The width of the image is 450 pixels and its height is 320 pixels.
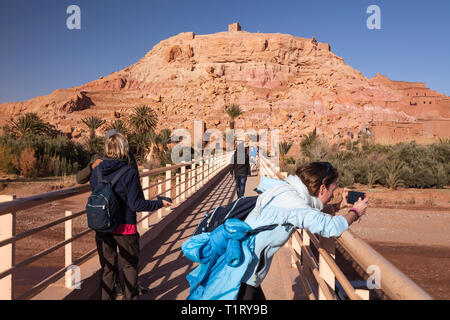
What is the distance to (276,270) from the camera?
16.3ft

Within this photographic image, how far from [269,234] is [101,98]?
9936cm

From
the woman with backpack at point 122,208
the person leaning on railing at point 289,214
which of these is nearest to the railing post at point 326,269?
the person leaning on railing at point 289,214

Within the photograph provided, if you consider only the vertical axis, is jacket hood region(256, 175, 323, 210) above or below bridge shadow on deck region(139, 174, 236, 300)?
above

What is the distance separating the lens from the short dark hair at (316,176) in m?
2.29

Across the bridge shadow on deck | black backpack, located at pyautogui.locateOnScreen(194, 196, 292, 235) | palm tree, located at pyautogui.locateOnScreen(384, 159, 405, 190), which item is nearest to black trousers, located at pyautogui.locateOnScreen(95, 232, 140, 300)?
the bridge shadow on deck

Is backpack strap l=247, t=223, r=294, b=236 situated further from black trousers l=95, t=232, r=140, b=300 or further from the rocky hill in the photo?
the rocky hill

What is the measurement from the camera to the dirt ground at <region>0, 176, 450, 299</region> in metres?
6.55

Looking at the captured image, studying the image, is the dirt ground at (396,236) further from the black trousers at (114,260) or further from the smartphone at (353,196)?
the smartphone at (353,196)

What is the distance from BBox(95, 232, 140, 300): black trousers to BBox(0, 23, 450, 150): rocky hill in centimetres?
4955

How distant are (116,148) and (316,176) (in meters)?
1.71

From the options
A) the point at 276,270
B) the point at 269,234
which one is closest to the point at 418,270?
the point at 276,270

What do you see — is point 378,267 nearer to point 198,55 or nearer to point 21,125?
point 21,125

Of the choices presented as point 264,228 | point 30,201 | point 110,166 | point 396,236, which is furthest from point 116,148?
point 396,236
